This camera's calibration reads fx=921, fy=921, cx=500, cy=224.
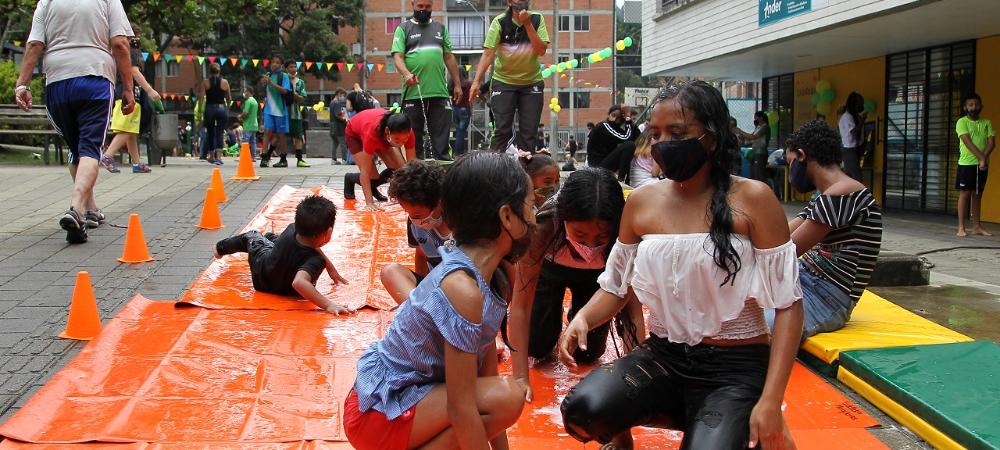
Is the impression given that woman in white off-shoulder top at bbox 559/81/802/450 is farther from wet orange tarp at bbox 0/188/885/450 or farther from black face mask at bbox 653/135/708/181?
wet orange tarp at bbox 0/188/885/450

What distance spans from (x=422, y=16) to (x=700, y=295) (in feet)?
21.7

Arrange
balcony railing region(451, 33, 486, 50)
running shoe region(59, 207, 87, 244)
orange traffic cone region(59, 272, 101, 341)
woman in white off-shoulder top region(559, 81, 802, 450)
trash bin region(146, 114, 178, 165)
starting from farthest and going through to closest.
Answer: balcony railing region(451, 33, 486, 50) → trash bin region(146, 114, 178, 165) → running shoe region(59, 207, 87, 244) → orange traffic cone region(59, 272, 101, 341) → woman in white off-shoulder top region(559, 81, 802, 450)

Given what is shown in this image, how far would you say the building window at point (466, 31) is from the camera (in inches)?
2322

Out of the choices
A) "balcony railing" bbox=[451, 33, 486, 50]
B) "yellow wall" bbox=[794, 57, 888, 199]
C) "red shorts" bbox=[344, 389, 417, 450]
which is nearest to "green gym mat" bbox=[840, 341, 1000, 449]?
"red shorts" bbox=[344, 389, 417, 450]

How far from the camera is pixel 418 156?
9.74 metres

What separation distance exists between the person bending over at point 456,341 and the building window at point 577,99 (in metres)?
57.7

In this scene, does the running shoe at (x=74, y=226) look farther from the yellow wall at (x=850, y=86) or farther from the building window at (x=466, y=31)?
the building window at (x=466, y=31)

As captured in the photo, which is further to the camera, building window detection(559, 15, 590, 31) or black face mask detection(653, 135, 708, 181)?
building window detection(559, 15, 590, 31)

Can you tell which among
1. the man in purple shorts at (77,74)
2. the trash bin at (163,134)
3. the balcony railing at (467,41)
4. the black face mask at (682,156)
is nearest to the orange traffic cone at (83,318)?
the man in purple shorts at (77,74)

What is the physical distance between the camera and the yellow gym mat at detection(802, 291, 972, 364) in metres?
4.38

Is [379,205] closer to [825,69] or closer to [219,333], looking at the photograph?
[219,333]

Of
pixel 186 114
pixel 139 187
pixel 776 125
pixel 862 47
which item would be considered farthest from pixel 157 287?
pixel 186 114

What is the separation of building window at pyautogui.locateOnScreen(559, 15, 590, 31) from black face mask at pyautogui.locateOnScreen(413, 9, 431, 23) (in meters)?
51.4

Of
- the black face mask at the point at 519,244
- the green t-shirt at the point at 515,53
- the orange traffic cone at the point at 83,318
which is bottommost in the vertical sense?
the orange traffic cone at the point at 83,318
